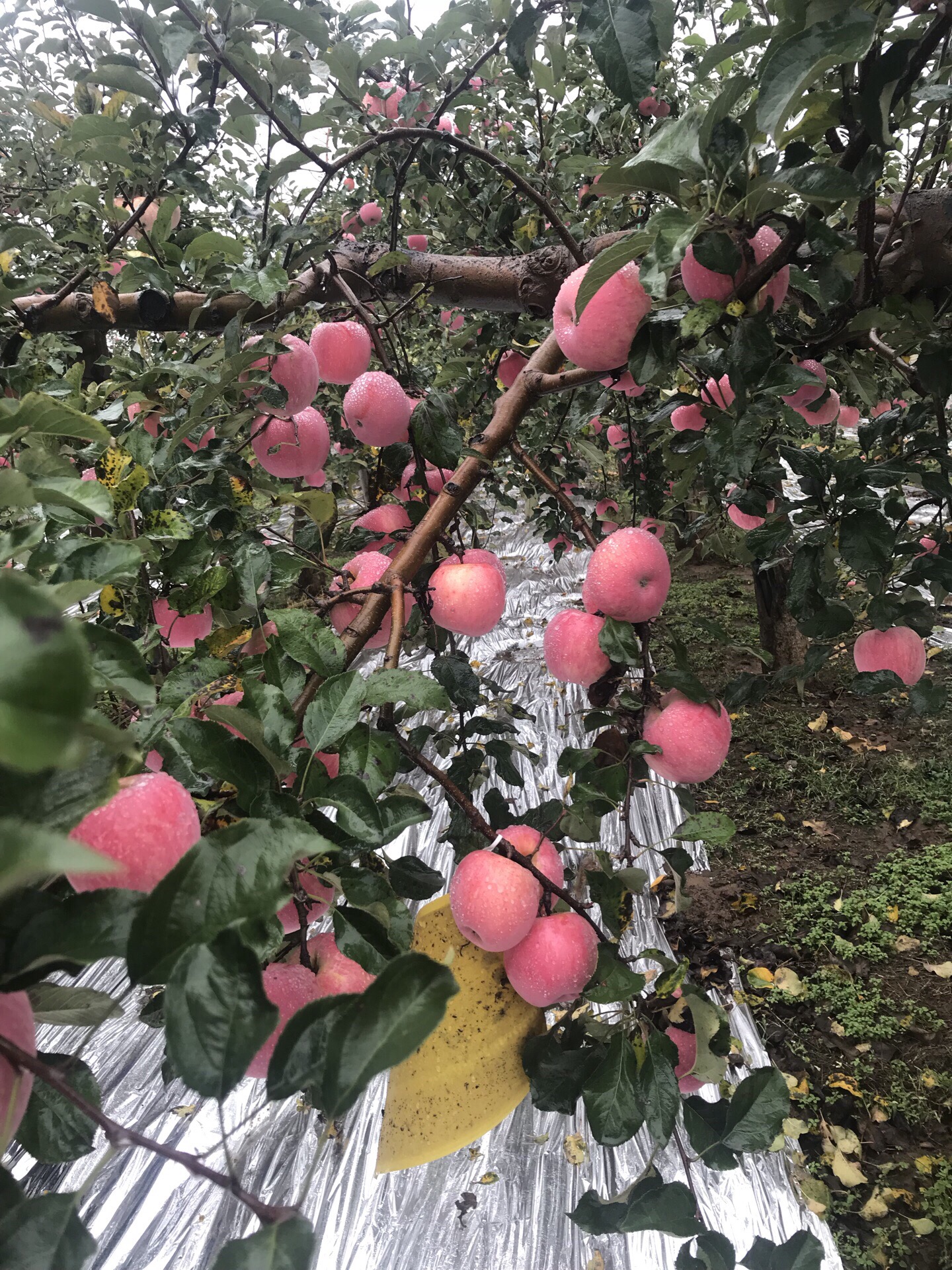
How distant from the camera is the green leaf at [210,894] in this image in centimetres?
27

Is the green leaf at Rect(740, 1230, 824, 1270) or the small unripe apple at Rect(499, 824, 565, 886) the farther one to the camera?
the small unripe apple at Rect(499, 824, 565, 886)

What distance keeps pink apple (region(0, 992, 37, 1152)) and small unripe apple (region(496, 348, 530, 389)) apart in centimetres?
124

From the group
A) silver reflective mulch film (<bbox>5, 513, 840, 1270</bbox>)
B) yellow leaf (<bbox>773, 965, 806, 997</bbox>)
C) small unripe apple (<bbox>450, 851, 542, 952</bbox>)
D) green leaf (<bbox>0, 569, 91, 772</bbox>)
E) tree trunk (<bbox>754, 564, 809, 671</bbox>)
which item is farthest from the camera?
tree trunk (<bbox>754, 564, 809, 671</bbox>)

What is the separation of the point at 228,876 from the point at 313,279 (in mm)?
895

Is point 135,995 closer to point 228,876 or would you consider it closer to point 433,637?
point 433,637

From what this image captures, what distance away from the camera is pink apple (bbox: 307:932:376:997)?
55 centimetres

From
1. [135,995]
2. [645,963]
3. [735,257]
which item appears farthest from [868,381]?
[135,995]

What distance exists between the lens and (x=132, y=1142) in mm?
247

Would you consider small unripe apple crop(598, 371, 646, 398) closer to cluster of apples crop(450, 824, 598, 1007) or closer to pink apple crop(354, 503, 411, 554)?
pink apple crop(354, 503, 411, 554)

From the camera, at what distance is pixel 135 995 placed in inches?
73.2

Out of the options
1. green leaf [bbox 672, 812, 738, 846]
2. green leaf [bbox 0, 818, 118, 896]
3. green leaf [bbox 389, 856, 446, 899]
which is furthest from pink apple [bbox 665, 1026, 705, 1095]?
green leaf [bbox 0, 818, 118, 896]

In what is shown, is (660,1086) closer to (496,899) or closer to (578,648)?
(496,899)

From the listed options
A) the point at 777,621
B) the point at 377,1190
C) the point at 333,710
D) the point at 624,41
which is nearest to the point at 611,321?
the point at 624,41

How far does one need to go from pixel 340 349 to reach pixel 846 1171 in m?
1.72
